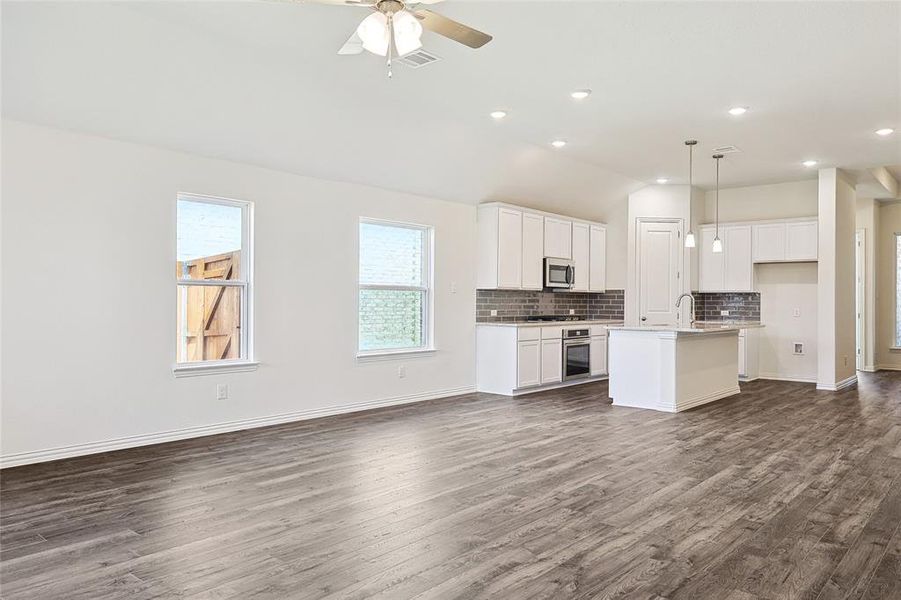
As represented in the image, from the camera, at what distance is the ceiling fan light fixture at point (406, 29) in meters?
2.84

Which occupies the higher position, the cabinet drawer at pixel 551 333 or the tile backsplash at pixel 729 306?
the tile backsplash at pixel 729 306

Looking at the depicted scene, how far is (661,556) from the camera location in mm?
2881

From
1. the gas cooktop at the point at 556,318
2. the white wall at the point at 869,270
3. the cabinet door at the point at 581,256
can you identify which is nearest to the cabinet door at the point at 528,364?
the gas cooktop at the point at 556,318

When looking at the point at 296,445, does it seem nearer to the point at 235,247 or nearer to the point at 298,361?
the point at 298,361

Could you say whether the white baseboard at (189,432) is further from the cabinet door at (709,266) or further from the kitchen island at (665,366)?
the cabinet door at (709,266)

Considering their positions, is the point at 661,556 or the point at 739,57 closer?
the point at 661,556

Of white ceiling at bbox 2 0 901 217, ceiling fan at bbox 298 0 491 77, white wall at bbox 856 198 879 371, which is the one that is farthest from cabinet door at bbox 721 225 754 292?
ceiling fan at bbox 298 0 491 77

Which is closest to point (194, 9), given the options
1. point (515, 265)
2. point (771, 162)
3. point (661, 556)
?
point (661, 556)

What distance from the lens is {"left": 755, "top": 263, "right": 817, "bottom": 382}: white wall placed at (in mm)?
9016

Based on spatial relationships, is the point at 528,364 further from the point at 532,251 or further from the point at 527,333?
the point at 532,251

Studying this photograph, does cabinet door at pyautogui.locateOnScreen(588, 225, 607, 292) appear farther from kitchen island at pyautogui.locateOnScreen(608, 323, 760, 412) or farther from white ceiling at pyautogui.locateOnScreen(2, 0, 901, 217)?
white ceiling at pyautogui.locateOnScreen(2, 0, 901, 217)

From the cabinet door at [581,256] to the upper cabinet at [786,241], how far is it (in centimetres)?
238

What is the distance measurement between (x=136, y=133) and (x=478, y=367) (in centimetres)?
472

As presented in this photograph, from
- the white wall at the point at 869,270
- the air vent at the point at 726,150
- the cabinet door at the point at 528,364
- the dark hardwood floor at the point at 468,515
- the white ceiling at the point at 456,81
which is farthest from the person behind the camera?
the white wall at the point at 869,270
